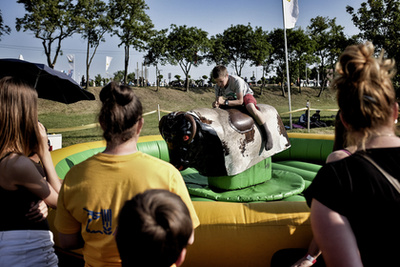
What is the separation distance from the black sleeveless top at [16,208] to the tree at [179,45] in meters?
29.5

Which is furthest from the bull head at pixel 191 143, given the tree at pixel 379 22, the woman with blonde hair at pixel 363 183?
the tree at pixel 379 22

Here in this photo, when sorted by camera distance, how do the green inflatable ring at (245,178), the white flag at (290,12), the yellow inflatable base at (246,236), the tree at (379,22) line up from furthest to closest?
the tree at (379,22) → the white flag at (290,12) → the green inflatable ring at (245,178) → the yellow inflatable base at (246,236)

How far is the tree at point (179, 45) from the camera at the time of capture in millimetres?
29927

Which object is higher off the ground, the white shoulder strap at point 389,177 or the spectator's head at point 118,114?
the spectator's head at point 118,114

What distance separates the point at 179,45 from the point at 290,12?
72.8 feet

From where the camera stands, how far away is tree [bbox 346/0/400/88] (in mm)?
18453

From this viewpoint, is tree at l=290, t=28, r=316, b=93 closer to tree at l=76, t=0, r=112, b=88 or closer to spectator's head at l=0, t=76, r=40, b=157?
tree at l=76, t=0, r=112, b=88

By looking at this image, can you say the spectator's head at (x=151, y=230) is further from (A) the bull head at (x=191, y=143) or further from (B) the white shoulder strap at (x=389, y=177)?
(A) the bull head at (x=191, y=143)

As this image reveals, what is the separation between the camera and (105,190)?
1.35 metres

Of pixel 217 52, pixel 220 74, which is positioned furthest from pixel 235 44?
pixel 220 74

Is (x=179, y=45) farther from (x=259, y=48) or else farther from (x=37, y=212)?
(x=37, y=212)

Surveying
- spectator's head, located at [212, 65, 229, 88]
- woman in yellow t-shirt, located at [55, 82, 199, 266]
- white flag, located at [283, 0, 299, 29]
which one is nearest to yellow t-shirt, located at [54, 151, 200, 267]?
woman in yellow t-shirt, located at [55, 82, 199, 266]

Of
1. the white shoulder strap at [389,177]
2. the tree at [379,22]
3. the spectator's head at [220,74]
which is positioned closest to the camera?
the white shoulder strap at [389,177]

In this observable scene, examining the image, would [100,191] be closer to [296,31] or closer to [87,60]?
[87,60]
